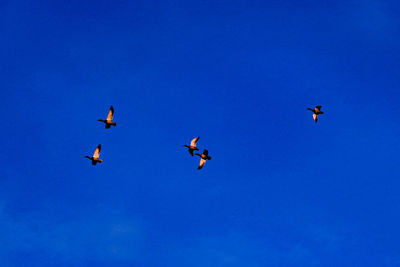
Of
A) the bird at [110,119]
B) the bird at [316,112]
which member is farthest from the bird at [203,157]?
the bird at [316,112]

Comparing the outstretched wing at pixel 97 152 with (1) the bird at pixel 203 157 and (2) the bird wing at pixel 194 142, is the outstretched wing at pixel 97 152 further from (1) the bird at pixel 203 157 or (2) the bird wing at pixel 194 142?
(1) the bird at pixel 203 157

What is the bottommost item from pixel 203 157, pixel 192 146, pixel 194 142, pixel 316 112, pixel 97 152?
pixel 97 152

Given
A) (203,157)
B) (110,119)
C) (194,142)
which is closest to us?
(110,119)

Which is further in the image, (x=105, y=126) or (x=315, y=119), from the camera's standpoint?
(x=315, y=119)

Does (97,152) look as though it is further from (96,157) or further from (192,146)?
(192,146)

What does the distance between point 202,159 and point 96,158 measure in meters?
16.5

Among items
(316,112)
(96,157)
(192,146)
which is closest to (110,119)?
(96,157)

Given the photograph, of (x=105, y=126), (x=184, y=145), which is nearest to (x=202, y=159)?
(x=184, y=145)

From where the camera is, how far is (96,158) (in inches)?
3590

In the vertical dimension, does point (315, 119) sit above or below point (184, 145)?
above

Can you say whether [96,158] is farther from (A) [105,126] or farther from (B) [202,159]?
(B) [202,159]

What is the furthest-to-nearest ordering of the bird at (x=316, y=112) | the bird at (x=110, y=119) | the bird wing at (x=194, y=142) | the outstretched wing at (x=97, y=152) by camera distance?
the bird at (x=316, y=112) → the outstretched wing at (x=97, y=152) → the bird wing at (x=194, y=142) → the bird at (x=110, y=119)

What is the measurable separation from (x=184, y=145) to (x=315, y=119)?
21.8 m

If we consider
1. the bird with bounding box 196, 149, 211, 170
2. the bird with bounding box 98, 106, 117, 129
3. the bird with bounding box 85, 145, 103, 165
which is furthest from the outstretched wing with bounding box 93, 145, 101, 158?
the bird with bounding box 196, 149, 211, 170
